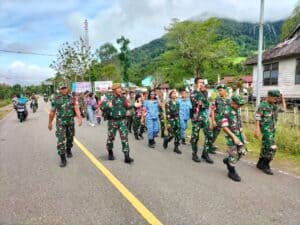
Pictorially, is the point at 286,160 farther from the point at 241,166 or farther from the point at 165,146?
the point at 165,146

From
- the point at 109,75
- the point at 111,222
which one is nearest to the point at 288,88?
the point at 111,222

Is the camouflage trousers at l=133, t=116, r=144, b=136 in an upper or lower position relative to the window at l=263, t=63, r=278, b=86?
lower

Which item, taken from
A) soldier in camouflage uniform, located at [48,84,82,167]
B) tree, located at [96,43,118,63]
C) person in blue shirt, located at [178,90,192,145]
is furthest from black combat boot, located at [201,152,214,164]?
tree, located at [96,43,118,63]

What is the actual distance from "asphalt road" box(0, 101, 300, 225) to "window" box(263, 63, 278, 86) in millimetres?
19905

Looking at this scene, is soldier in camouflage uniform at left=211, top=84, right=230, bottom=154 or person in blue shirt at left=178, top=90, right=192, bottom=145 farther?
person in blue shirt at left=178, top=90, right=192, bottom=145

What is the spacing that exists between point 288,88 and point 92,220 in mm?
23692

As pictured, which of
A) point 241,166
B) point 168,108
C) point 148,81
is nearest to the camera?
point 241,166

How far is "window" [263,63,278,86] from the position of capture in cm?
2705

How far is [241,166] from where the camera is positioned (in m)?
7.92

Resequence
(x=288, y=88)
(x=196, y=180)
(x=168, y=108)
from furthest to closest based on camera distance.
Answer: (x=288, y=88) < (x=168, y=108) < (x=196, y=180)

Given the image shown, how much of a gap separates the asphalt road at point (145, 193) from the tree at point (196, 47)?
1484 inches

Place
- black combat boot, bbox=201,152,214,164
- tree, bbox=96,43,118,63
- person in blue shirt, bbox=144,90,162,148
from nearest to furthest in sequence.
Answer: black combat boot, bbox=201,152,214,164 < person in blue shirt, bbox=144,90,162,148 < tree, bbox=96,43,118,63

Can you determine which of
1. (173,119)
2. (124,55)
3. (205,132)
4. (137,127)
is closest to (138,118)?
(137,127)

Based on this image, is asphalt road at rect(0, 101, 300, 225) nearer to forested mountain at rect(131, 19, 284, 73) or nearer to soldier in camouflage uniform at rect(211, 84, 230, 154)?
soldier in camouflage uniform at rect(211, 84, 230, 154)
